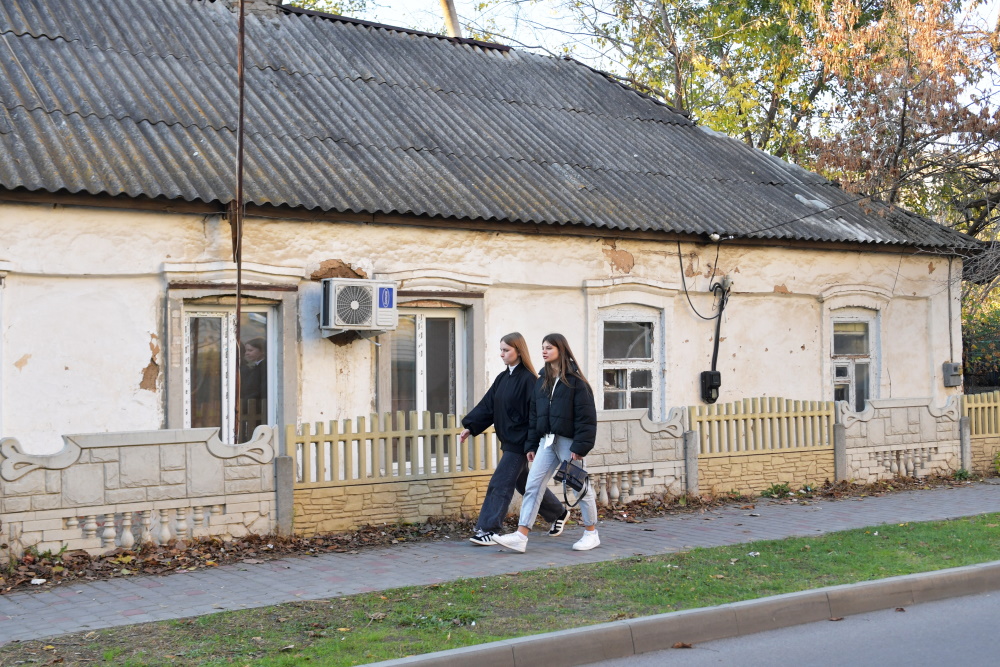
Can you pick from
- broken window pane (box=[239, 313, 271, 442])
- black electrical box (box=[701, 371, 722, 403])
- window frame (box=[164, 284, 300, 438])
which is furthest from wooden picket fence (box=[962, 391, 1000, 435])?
broken window pane (box=[239, 313, 271, 442])

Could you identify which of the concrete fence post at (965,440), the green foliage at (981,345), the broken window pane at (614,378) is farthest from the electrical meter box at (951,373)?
the broken window pane at (614,378)

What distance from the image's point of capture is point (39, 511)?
793 centimetres

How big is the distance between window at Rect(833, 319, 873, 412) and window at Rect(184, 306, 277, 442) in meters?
8.24

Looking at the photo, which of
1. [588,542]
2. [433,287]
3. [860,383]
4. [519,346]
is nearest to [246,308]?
[433,287]

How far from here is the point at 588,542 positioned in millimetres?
8883

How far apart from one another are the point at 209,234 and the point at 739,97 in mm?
14891

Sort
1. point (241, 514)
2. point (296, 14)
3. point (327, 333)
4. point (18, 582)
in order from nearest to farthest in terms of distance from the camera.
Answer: point (18, 582) → point (241, 514) → point (327, 333) → point (296, 14)

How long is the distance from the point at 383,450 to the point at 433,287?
2567mm

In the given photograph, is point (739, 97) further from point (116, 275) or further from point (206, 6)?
point (116, 275)

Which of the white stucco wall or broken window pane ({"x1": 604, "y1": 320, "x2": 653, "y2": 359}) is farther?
broken window pane ({"x1": 604, "y1": 320, "x2": 653, "y2": 359})

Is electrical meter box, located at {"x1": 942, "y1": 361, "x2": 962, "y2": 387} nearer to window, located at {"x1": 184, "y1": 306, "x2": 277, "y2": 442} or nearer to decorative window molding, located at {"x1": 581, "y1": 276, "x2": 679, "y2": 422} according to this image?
decorative window molding, located at {"x1": 581, "y1": 276, "x2": 679, "y2": 422}

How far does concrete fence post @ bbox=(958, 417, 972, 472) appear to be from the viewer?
45.6ft

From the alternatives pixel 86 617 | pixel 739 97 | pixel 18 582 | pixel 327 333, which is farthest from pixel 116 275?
pixel 739 97

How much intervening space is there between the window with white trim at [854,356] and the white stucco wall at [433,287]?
21 cm
